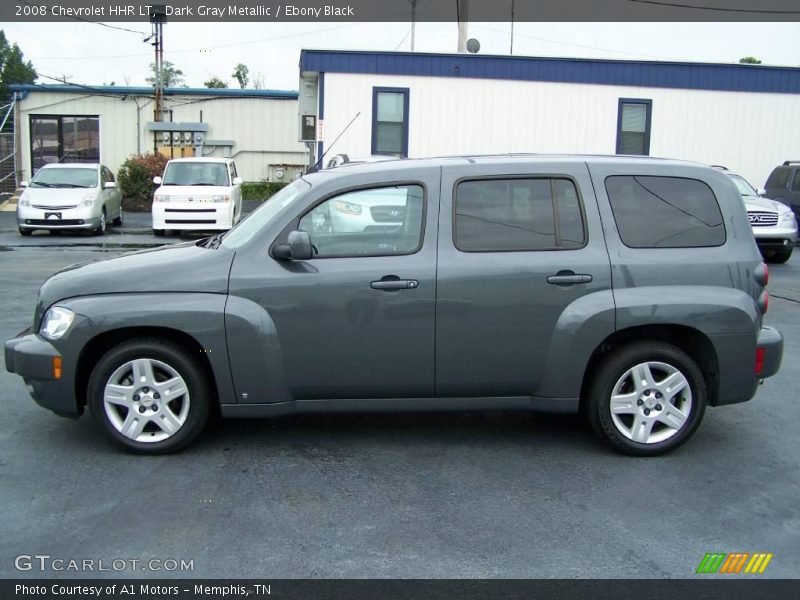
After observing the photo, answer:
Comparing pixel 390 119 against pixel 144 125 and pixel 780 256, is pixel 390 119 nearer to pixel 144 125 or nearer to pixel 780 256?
pixel 780 256

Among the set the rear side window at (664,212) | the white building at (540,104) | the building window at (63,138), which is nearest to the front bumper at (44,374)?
the rear side window at (664,212)

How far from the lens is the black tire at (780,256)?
15.6m

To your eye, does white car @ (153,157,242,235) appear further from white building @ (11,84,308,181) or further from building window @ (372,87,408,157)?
white building @ (11,84,308,181)

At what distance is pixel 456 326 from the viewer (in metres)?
5.15

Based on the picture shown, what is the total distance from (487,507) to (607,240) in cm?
183

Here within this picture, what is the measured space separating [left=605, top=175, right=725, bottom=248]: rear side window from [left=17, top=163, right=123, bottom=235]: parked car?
616 inches

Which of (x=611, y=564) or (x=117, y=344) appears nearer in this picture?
(x=611, y=564)

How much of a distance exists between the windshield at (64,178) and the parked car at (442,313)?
50.5 feet

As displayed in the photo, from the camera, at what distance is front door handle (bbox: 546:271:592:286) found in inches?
203

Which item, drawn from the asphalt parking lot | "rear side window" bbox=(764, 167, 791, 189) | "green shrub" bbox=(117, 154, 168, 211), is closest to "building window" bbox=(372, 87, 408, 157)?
"rear side window" bbox=(764, 167, 791, 189)

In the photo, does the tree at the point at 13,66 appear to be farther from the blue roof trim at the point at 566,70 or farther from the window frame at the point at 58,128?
the blue roof trim at the point at 566,70
